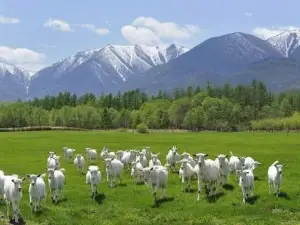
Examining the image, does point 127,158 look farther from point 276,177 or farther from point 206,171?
point 276,177

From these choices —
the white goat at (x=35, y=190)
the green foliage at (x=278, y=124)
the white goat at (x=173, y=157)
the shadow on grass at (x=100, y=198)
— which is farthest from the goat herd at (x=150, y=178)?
the green foliage at (x=278, y=124)

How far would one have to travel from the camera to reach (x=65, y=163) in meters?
57.3

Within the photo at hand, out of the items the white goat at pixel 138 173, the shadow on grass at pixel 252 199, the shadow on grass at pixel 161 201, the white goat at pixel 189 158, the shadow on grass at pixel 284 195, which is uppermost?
the white goat at pixel 189 158

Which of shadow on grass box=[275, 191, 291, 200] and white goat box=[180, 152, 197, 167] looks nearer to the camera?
shadow on grass box=[275, 191, 291, 200]

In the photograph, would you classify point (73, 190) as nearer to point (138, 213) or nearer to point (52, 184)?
point (52, 184)

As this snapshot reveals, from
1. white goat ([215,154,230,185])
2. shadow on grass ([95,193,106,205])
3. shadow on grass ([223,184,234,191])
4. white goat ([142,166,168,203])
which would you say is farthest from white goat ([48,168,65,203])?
shadow on grass ([223,184,234,191])

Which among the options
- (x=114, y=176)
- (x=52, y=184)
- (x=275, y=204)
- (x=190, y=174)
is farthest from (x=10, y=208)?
(x=275, y=204)

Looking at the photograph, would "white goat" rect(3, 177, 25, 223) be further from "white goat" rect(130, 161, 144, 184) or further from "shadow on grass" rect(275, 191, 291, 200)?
"shadow on grass" rect(275, 191, 291, 200)

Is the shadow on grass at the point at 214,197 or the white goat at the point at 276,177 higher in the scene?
the white goat at the point at 276,177

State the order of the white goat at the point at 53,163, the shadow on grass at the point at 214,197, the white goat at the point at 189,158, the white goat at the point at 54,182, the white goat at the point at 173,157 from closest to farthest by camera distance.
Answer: the shadow on grass at the point at 214,197
the white goat at the point at 54,182
the white goat at the point at 189,158
the white goat at the point at 173,157
the white goat at the point at 53,163

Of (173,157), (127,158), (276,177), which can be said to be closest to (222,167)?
(276,177)

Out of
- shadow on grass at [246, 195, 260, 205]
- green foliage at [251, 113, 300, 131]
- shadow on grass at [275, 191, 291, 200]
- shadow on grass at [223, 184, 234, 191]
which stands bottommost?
shadow on grass at [246, 195, 260, 205]

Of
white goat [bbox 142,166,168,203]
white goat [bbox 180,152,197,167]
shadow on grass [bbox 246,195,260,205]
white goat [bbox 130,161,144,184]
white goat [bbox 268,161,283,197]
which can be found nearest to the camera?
shadow on grass [bbox 246,195,260,205]

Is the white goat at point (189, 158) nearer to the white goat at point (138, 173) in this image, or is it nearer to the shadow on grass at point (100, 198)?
the white goat at point (138, 173)
